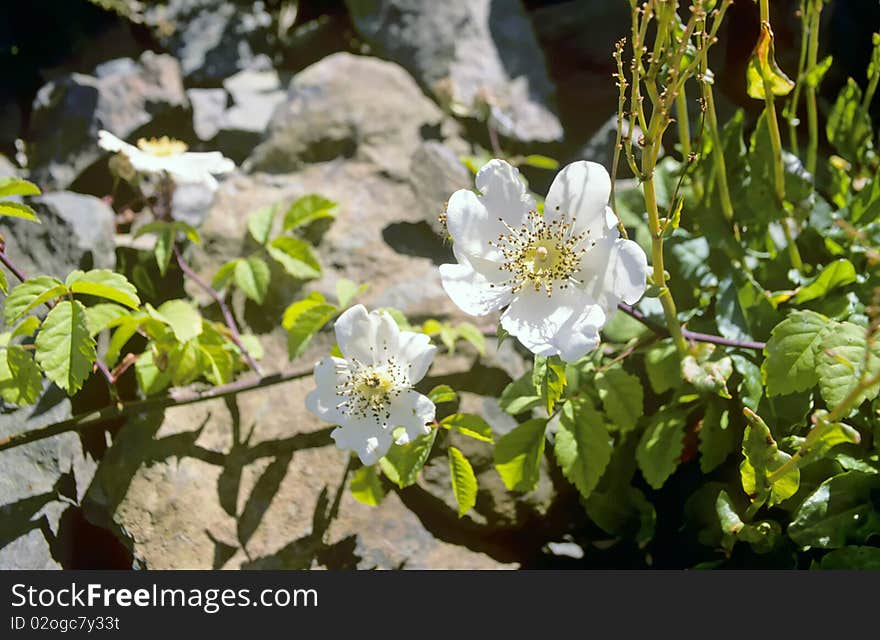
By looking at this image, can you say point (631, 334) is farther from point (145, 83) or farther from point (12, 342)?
point (145, 83)

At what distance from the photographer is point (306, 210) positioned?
2.28 meters

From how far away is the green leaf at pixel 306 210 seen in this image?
2.27 metres

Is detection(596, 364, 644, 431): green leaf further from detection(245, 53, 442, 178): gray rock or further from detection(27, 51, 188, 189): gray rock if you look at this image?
detection(27, 51, 188, 189): gray rock

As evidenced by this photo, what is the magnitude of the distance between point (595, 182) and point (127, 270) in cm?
147

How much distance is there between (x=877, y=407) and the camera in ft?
5.57

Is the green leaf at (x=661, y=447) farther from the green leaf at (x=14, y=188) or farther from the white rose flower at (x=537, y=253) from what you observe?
the green leaf at (x=14, y=188)

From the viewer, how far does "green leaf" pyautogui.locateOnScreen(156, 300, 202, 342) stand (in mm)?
1931

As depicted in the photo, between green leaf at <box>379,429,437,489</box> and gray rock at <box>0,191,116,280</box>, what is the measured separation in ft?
3.33

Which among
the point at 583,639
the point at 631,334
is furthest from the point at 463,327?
the point at 583,639

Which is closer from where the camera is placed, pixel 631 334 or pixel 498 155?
pixel 631 334

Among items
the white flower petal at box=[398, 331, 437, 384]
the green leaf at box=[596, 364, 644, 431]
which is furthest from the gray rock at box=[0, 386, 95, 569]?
the green leaf at box=[596, 364, 644, 431]

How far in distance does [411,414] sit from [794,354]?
A: 76cm

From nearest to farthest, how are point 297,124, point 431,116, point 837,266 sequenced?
point 837,266 → point 297,124 → point 431,116

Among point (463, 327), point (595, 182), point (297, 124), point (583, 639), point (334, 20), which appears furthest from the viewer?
point (334, 20)
